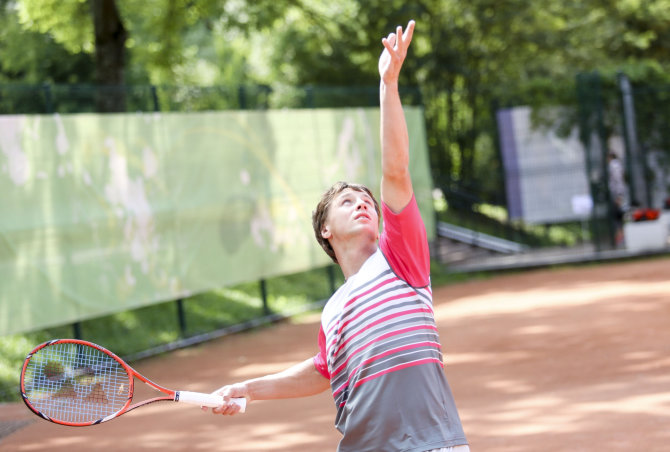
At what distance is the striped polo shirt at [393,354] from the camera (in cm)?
280

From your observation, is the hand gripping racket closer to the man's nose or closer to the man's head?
the man's head

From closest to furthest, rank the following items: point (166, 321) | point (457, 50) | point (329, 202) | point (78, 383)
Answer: point (329, 202)
point (78, 383)
point (166, 321)
point (457, 50)

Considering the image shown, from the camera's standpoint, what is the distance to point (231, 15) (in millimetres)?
19266

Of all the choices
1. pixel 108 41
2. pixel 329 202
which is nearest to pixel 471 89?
pixel 108 41

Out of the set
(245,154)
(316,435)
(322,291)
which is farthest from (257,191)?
(316,435)

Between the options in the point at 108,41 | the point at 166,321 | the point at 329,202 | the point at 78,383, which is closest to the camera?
the point at 329,202

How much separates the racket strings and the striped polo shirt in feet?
3.89

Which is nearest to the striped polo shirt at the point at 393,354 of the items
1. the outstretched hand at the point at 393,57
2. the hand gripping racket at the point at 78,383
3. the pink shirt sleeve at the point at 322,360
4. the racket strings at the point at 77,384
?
the pink shirt sleeve at the point at 322,360

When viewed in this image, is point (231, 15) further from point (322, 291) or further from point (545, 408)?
point (545, 408)

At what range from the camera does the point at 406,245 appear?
9.52 feet

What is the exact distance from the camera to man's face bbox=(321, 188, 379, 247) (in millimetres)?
2980

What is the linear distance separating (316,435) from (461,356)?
289cm

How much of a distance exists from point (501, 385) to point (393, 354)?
494cm

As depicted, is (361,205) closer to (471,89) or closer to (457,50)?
(471,89)
